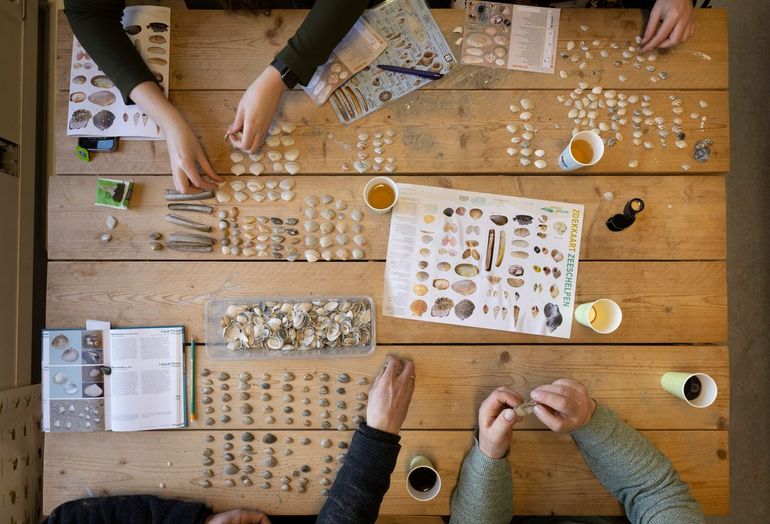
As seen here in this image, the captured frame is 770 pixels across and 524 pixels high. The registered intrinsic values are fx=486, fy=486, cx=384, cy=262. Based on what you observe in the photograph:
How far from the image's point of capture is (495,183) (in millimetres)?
1104

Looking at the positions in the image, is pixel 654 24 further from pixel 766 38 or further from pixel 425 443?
pixel 425 443

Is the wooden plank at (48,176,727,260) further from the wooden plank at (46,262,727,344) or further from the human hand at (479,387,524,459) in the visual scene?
the human hand at (479,387,524,459)

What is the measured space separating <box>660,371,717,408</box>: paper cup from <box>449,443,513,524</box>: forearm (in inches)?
15.7

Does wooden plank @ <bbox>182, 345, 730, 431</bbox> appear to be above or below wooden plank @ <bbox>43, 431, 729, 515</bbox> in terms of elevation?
above

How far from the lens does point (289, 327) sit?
108 cm

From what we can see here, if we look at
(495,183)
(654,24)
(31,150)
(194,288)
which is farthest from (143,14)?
(654,24)

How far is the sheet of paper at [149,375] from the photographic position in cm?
108

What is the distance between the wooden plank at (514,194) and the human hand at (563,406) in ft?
1.00

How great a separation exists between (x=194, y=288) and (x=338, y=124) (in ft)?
1.63

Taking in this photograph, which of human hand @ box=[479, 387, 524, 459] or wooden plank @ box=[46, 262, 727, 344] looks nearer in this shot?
human hand @ box=[479, 387, 524, 459]

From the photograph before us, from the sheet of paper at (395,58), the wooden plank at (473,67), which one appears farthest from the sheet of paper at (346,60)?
the wooden plank at (473,67)

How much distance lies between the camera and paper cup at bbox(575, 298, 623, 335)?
1.04 metres

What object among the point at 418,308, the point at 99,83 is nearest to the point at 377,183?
the point at 418,308

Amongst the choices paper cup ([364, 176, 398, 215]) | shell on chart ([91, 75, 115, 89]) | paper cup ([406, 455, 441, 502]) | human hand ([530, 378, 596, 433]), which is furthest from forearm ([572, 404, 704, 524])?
shell on chart ([91, 75, 115, 89])
